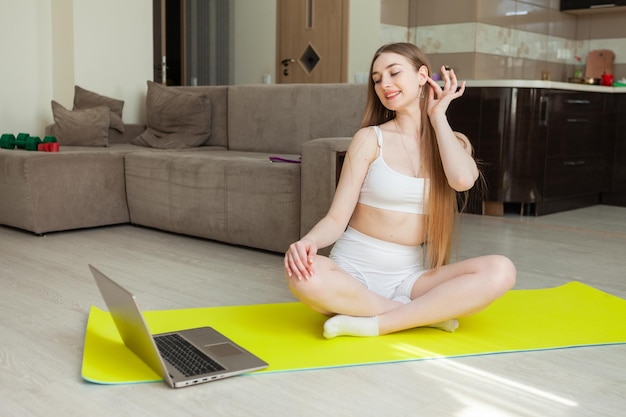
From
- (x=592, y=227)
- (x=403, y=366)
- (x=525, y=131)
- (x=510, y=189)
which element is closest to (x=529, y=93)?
(x=525, y=131)

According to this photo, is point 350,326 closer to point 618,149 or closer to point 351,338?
point 351,338

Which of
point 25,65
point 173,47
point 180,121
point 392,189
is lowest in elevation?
point 392,189

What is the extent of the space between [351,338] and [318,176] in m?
1.16

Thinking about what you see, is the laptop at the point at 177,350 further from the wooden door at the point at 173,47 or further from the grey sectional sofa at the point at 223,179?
the wooden door at the point at 173,47

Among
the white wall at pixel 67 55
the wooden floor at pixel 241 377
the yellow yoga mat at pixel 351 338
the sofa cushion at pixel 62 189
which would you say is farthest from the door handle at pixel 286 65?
the yellow yoga mat at pixel 351 338

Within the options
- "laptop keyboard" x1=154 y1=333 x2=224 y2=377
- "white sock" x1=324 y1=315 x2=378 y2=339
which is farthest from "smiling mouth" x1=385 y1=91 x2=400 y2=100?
"laptop keyboard" x1=154 y1=333 x2=224 y2=377

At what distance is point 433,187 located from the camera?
2.15 metres

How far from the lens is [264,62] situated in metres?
7.36

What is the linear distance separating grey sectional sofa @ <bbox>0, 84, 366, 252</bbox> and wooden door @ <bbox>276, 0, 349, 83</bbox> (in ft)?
7.97

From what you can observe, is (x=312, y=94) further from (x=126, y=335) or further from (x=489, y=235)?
(x=126, y=335)

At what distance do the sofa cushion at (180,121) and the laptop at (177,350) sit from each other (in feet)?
8.63

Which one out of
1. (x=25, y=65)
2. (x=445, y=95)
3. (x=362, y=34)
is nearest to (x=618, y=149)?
(x=362, y=34)

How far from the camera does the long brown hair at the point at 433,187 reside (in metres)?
2.14

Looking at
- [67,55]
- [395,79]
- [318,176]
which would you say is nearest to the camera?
[395,79]
